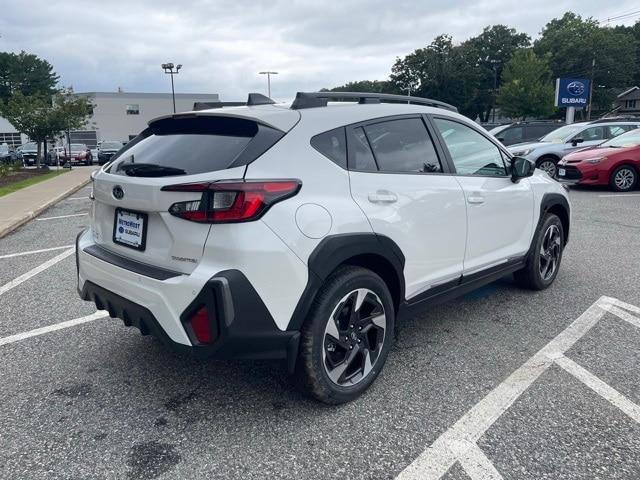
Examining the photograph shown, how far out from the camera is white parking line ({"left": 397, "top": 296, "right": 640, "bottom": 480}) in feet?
7.70

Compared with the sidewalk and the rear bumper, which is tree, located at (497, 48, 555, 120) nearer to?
the sidewalk

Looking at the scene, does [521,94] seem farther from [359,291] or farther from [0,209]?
[359,291]

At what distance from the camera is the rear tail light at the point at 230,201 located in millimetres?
2389

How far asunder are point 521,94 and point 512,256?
51.8 meters

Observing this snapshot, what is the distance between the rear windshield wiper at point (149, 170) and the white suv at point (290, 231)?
0.04 feet

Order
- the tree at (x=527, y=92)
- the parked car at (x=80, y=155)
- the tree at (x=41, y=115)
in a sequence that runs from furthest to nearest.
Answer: the tree at (x=527, y=92), the parked car at (x=80, y=155), the tree at (x=41, y=115)

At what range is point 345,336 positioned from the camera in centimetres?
284

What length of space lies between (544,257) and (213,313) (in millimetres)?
3554

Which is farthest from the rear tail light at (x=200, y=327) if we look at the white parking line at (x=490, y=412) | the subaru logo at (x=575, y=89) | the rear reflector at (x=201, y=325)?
the subaru logo at (x=575, y=89)

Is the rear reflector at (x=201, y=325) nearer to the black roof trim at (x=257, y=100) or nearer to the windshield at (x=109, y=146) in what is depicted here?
the black roof trim at (x=257, y=100)

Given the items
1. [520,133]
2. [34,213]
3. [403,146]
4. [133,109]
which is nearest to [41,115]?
[34,213]

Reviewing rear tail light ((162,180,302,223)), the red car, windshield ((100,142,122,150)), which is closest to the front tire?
rear tail light ((162,180,302,223))

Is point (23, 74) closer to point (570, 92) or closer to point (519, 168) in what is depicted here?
point (570, 92)

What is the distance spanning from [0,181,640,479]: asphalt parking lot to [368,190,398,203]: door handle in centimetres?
112
